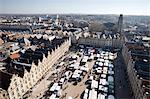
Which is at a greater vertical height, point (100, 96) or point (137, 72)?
point (137, 72)

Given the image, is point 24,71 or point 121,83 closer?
point 24,71

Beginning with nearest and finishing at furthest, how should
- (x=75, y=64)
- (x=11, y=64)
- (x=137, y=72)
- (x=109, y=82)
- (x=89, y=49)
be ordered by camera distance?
(x=137, y=72), (x=11, y=64), (x=109, y=82), (x=75, y=64), (x=89, y=49)

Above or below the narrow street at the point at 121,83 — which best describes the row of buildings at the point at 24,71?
above

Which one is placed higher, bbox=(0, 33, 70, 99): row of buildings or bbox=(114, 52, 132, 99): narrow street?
bbox=(0, 33, 70, 99): row of buildings

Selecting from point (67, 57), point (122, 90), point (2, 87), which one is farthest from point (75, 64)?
point (2, 87)

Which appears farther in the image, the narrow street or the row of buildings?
the narrow street

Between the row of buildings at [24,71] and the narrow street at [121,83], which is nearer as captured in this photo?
the row of buildings at [24,71]

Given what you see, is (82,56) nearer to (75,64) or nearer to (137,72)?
(75,64)

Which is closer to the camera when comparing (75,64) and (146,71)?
(146,71)

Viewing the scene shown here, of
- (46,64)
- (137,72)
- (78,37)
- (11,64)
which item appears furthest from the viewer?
(78,37)

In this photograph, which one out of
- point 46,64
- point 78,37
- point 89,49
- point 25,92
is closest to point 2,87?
point 25,92
